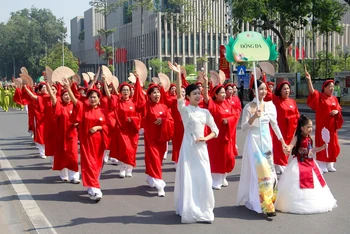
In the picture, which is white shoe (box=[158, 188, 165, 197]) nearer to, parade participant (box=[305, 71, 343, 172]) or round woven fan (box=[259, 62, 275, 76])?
round woven fan (box=[259, 62, 275, 76])

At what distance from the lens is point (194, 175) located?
6312mm

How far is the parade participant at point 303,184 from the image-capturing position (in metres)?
6.55

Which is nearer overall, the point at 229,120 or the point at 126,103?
the point at 229,120

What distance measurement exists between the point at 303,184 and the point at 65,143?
171 inches

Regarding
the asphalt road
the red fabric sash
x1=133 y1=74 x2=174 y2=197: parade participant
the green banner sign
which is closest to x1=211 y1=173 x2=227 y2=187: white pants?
the asphalt road

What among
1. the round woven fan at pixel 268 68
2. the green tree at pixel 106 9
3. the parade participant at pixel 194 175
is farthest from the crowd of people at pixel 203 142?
the green tree at pixel 106 9

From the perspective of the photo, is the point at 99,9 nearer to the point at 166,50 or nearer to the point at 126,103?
the point at 166,50

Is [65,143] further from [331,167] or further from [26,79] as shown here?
[331,167]

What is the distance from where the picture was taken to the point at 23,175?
33.0 feet

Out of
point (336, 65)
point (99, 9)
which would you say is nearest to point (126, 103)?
point (336, 65)

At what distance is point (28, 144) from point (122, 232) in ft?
31.6

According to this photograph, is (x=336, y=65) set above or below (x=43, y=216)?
above

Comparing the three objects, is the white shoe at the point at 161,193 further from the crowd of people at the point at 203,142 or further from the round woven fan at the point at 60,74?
the round woven fan at the point at 60,74

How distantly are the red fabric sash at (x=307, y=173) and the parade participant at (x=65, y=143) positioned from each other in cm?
398
